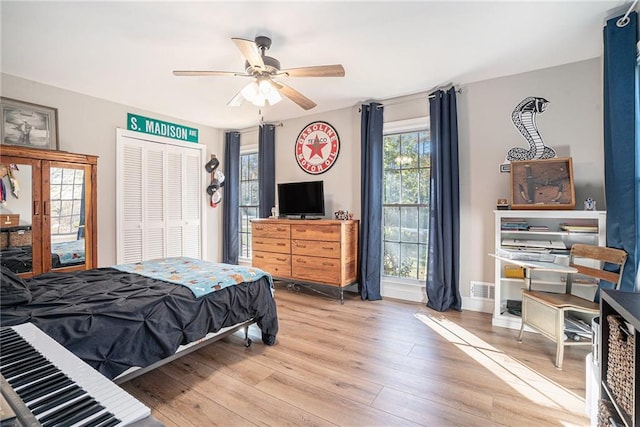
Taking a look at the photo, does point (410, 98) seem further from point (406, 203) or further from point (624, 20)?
point (624, 20)

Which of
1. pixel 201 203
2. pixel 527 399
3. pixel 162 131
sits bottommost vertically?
pixel 527 399

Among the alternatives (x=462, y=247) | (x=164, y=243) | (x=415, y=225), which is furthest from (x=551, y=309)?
(x=164, y=243)

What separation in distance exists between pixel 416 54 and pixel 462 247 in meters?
2.23

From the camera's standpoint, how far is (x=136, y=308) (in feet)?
5.83

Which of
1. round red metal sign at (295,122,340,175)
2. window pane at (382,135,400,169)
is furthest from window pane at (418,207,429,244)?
round red metal sign at (295,122,340,175)

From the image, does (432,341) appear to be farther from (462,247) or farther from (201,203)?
(201,203)

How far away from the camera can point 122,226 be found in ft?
13.7

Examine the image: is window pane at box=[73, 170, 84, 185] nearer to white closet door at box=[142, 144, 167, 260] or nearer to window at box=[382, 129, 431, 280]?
white closet door at box=[142, 144, 167, 260]

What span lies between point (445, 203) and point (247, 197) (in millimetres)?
3574

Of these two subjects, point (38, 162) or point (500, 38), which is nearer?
point (500, 38)

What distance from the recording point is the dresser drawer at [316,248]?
3866 mm

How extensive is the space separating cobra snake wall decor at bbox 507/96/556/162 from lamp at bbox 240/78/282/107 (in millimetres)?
A: 2631

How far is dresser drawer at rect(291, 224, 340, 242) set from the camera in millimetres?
3857

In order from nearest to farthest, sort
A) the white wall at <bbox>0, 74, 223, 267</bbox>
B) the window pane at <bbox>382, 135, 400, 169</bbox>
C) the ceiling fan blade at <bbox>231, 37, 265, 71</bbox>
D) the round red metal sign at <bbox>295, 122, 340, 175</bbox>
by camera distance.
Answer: the ceiling fan blade at <bbox>231, 37, 265, 71</bbox>, the white wall at <bbox>0, 74, 223, 267</bbox>, the window pane at <bbox>382, 135, 400, 169</bbox>, the round red metal sign at <bbox>295, 122, 340, 175</bbox>
